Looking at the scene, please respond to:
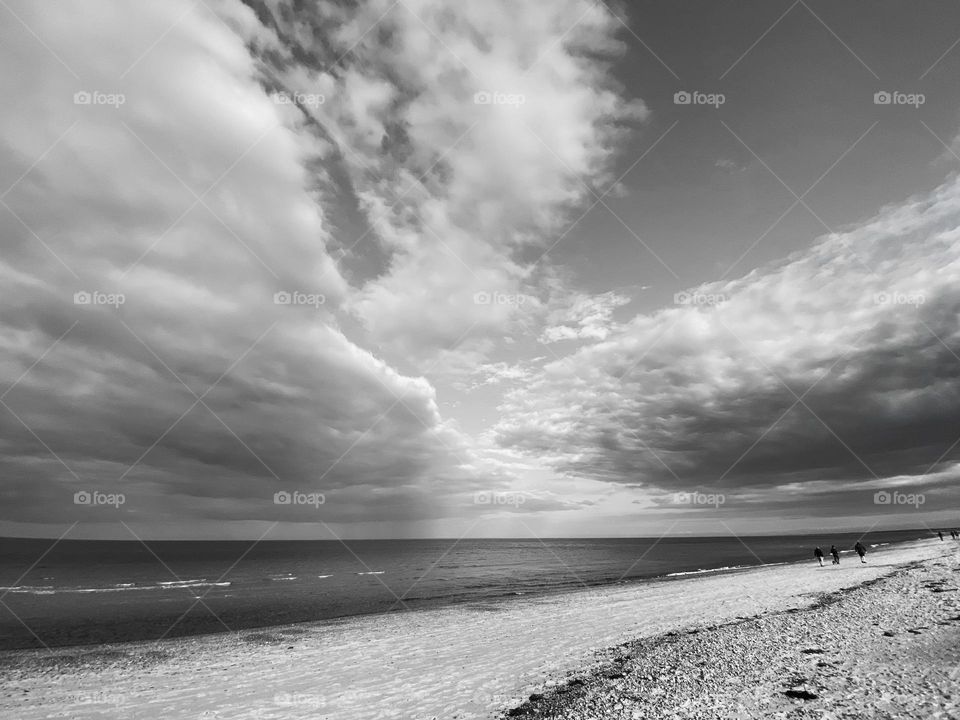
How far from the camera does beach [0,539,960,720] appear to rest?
525 inches

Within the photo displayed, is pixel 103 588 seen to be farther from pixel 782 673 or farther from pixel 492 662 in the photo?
pixel 782 673

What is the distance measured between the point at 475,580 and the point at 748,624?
45797 millimetres

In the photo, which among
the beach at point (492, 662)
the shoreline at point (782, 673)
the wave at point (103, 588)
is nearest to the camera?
the shoreline at point (782, 673)

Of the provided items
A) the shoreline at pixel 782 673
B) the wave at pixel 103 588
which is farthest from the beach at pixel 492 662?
the wave at pixel 103 588

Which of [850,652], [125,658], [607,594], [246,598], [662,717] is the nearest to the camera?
[662,717]

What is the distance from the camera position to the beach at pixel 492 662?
13.3m

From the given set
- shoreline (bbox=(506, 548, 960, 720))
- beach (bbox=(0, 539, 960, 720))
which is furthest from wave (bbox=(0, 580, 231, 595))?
shoreline (bbox=(506, 548, 960, 720))

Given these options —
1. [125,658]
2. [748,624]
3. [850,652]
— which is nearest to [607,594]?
[748,624]

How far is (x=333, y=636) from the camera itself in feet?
86.0

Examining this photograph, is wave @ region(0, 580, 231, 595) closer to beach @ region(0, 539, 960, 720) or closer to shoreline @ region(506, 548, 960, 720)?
beach @ region(0, 539, 960, 720)

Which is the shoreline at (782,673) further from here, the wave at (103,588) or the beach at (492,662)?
the wave at (103,588)

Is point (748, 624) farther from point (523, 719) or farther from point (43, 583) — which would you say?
point (43, 583)

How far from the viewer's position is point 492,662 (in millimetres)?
18000

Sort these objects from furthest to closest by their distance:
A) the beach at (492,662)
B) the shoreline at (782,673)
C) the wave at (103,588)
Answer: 1. the wave at (103,588)
2. the beach at (492,662)
3. the shoreline at (782,673)
